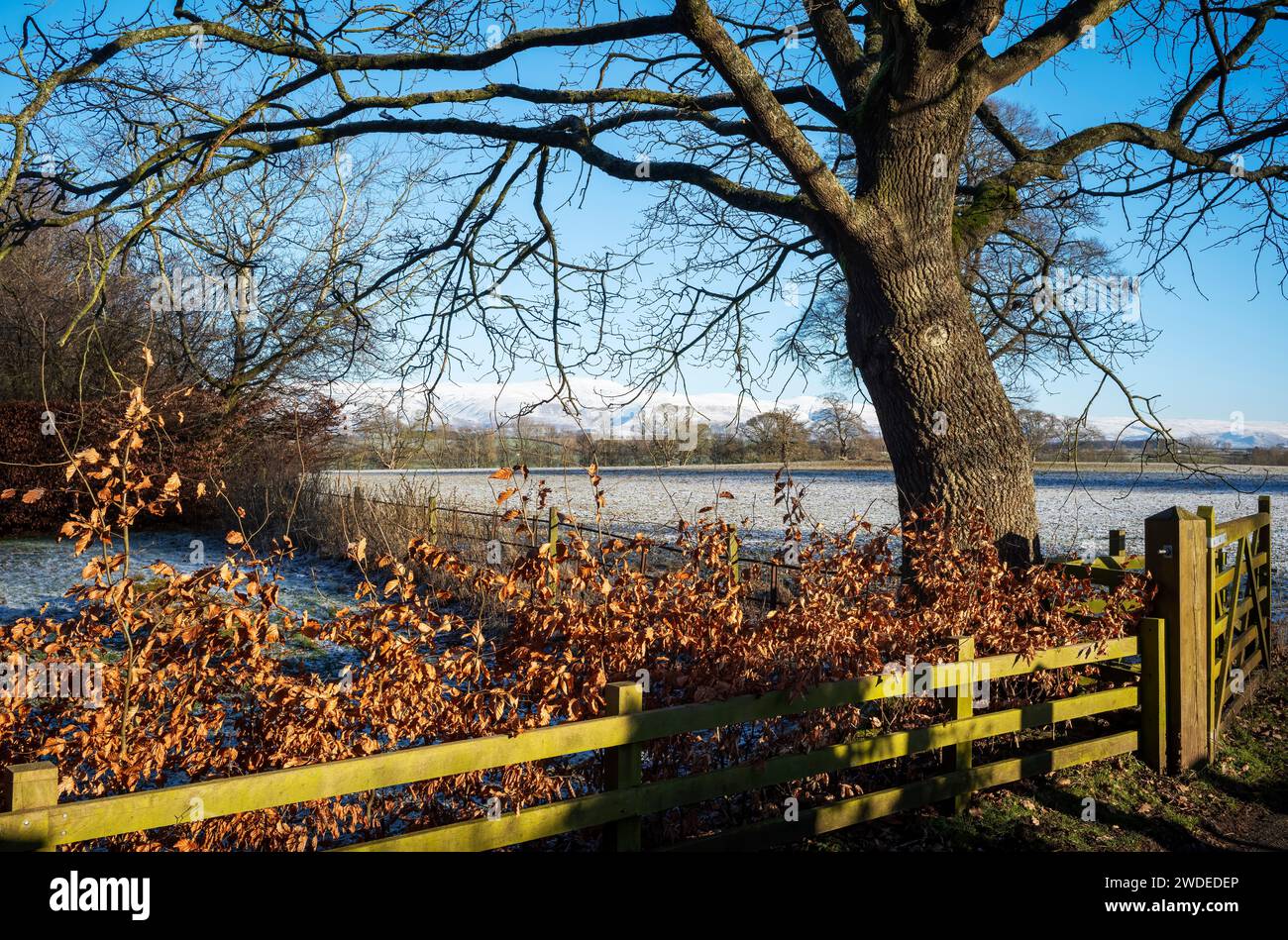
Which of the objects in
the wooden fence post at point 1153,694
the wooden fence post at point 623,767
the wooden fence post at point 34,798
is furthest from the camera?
the wooden fence post at point 1153,694

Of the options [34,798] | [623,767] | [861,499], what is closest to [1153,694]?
[623,767]

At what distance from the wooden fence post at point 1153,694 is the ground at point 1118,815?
111 mm

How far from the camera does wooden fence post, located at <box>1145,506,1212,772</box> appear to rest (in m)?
6.02

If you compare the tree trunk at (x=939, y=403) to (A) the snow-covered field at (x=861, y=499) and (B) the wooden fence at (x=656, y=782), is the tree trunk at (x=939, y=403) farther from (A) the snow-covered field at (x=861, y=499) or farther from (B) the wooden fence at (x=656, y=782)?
(A) the snow-covered field at (x=861, y=499)

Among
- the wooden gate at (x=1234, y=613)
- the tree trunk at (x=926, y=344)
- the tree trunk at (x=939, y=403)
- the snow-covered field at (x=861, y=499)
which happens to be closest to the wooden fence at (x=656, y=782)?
the wooden gate at (x=1234, y=613)

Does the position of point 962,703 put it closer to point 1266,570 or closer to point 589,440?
point 589,440

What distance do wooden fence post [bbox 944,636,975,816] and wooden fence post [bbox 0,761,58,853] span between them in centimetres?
404

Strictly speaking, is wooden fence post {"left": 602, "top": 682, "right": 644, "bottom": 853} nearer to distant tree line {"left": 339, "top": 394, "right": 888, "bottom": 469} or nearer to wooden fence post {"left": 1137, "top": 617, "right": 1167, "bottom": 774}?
distant tree line {"left": 339, "top": 394, "right": 888, "bottom": 469}

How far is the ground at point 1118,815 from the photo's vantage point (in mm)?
4863

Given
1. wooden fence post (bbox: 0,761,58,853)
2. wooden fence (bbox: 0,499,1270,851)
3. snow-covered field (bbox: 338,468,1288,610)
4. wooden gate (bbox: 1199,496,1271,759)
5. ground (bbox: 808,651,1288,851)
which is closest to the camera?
wooden fence post (bbox: 0,761,58,853)

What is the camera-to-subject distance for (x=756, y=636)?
4.43m

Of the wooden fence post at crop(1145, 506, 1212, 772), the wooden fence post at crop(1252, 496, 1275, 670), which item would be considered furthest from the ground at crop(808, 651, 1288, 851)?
the wooden fence post at crop(1252, 496, 1275, 670)

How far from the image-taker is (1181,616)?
602 cm
